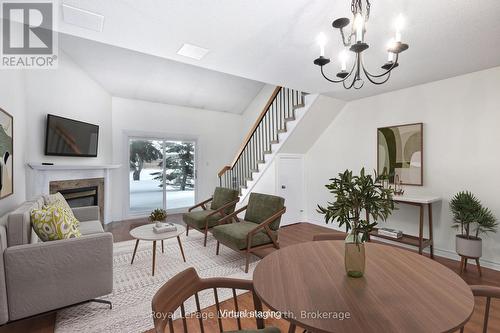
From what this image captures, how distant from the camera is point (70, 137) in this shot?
3.94 meters

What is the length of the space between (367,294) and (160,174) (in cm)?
576

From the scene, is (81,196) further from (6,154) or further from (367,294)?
(367,294)

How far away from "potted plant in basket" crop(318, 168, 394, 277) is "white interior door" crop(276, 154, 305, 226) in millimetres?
3566

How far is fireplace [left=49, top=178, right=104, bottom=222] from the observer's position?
3.87 meters

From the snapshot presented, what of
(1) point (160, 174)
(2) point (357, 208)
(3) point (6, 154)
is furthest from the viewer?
(1) point (160, 174)

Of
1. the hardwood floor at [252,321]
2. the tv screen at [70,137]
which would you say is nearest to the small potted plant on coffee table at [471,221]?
the hardwood floor at [252,321]

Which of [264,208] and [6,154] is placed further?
[264,208]

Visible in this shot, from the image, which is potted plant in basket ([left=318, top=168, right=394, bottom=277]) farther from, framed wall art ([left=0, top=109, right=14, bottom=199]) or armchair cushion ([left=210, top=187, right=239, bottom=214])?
framed wall art ([left=0, top=109, right=14, bottom=199])

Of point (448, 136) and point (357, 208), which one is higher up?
point (448, 136)

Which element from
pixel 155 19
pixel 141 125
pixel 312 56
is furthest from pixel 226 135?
pixel 155 19

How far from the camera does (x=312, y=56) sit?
262 cm

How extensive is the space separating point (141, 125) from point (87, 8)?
4.16m

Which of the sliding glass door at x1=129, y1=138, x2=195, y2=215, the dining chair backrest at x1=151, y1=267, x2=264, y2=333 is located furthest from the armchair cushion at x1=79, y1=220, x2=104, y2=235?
the dining chair backrest at x1=151, y1=267, x2=264, y2=333

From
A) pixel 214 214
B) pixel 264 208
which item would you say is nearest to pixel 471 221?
pixel 264 208
